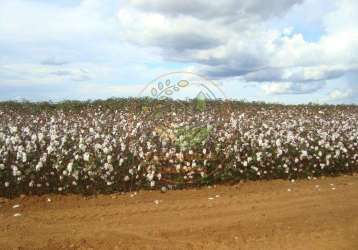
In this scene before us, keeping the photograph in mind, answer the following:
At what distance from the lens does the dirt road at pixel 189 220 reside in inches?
233

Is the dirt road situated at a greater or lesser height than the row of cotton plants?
lesser

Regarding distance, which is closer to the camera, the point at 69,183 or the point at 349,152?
the point at 69,183

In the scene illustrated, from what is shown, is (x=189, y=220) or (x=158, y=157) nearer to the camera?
(x=189, y=220)

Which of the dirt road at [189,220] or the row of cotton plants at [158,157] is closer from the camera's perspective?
the dirt road at [189,220]

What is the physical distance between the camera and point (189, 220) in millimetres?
6691

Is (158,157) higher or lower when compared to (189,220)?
higher

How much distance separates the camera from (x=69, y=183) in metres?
8.25

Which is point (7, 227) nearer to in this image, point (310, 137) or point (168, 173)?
point (168, 173)

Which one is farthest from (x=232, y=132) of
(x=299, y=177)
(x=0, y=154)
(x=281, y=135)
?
(x=0, y=154)

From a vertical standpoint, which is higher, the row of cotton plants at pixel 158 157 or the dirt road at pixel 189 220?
the row of cotton plants at pixel 158 157

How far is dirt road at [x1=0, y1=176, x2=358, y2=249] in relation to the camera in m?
5.92

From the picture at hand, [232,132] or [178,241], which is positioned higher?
[232,132]

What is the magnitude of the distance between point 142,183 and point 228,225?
2471mm

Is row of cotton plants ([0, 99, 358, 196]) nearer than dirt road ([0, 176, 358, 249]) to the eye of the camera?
No
